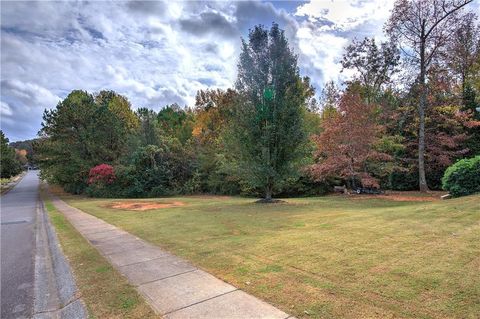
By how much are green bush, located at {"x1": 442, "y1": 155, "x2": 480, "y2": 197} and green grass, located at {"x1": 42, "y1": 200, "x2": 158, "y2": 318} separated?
12.6m

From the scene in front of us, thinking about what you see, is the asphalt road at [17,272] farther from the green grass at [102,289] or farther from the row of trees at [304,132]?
the row of trees at [304,132]

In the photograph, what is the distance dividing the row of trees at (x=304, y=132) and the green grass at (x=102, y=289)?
9.68 metres

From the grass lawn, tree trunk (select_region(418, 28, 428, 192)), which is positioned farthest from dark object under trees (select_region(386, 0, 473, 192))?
the grass lawn

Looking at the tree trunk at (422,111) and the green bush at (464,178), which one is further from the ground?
the tree trunk at (422,111)

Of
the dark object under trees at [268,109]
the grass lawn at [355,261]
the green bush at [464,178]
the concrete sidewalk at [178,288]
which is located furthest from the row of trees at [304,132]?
the concrete sidewalk at [178,288]

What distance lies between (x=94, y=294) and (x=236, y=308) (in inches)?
85.3

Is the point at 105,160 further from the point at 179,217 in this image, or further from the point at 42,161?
the point at 179,217

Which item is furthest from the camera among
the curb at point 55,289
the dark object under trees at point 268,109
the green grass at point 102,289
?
the dark object under trees at point 268,109

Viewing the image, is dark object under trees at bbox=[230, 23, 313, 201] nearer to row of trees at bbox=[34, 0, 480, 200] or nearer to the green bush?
row of trees at bbox=[34, 0, 480, 200]

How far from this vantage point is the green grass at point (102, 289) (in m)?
4.05

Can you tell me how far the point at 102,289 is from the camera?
486 centimetres

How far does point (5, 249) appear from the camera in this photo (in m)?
8.68

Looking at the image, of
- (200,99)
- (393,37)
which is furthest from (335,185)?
(200,99)

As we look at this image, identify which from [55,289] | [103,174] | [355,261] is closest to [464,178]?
[355,261]
